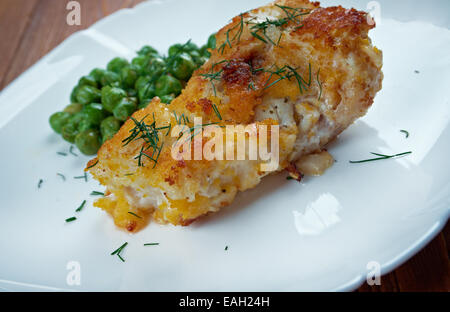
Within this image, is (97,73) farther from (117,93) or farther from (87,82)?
(117,93)

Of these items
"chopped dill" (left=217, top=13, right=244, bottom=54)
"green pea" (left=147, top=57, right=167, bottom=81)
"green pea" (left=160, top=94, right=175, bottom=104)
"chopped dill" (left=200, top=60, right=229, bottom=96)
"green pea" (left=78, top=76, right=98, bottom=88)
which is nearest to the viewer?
"chopped dill" (left=200, top=60, right=229, bottom=96)

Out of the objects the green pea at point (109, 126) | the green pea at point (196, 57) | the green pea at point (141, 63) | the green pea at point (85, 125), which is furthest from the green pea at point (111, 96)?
the green pea at point (196, 57)

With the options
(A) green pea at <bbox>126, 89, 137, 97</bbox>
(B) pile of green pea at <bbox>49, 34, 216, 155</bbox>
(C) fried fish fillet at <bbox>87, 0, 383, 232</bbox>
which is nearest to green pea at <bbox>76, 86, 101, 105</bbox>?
(B) pile of green pea at <bbox>49, 34, 216, 155</bbox>

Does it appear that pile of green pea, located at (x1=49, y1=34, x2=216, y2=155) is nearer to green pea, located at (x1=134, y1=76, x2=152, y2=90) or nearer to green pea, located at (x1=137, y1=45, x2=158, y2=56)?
green pea, located at (x1=134, y1=76, x2=152, y2=90)

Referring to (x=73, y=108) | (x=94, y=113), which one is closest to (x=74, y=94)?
(x=73, y=108)

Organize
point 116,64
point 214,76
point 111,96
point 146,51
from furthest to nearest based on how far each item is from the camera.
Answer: point 146,51 < point 116,64 < point 111,96 < point 214,76

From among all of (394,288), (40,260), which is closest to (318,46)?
(394,288)
